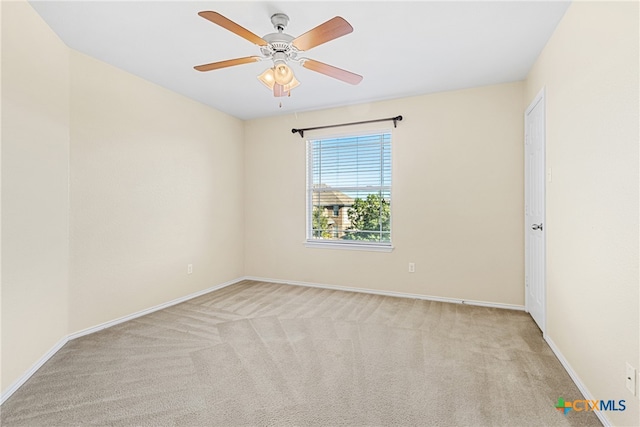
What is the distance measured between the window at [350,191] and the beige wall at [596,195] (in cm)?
193

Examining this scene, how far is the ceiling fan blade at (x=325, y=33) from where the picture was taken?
1.71 m

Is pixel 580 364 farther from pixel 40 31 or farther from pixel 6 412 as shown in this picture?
pixel 40 31

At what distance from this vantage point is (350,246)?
Result: 423 centimetres

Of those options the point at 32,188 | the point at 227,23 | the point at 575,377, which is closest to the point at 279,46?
the point at 227,23

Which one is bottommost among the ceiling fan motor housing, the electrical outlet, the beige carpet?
the beige carpet

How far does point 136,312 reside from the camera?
3227 millimetres

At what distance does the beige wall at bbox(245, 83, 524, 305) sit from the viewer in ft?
11.2

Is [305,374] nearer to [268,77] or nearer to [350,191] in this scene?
[268,77]

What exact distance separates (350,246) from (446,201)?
1356mm

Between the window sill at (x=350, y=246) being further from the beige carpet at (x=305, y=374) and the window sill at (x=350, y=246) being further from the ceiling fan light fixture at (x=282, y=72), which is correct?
the ceiling fan light fixture at (x=282, y=72)

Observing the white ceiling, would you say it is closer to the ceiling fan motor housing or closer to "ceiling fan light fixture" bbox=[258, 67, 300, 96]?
the ceiling fan motor housing

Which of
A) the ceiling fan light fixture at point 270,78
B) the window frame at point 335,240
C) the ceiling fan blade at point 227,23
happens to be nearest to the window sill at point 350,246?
the window frame at point 335,240

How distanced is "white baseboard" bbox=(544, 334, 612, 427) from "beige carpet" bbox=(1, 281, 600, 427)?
0.04 m

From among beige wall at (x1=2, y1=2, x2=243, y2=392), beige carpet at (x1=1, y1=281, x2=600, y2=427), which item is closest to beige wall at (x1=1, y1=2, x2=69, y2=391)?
beige wall at (x1=2, y1=2, x2=243, y2=392)
